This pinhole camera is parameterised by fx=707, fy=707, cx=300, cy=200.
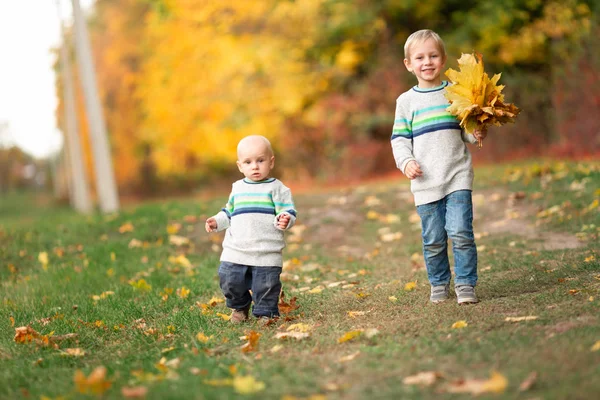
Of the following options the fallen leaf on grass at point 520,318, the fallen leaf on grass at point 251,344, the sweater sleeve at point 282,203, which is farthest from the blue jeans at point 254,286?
the fallen leaf on grass at point 520,318

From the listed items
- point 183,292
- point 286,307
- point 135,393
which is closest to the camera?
point 135,393

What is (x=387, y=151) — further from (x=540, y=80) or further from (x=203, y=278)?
(x=203, y=278)

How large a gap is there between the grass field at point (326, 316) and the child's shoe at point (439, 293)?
0.46ft

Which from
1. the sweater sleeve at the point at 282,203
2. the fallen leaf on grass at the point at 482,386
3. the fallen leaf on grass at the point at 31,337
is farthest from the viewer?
the sweater sleeve at the point at 282,203

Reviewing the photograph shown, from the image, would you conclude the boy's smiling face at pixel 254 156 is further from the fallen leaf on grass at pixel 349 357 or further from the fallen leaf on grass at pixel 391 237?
the fallen leaf on grass at pixel 391 237

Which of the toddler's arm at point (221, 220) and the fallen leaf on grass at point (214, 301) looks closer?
the toddler's arm at point (221, 220)

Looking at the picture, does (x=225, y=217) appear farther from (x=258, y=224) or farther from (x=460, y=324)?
(x=460, y=324)

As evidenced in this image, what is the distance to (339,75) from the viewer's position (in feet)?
64.2

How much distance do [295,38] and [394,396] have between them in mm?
17915

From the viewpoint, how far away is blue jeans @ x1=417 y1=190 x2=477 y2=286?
464 centimetres

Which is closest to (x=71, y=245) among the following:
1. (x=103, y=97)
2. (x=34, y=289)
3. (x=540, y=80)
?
(x=34, y=289)

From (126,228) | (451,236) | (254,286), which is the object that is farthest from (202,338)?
(126,228)

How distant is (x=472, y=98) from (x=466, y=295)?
1.27 meters

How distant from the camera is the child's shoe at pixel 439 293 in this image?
4738 millimetres
